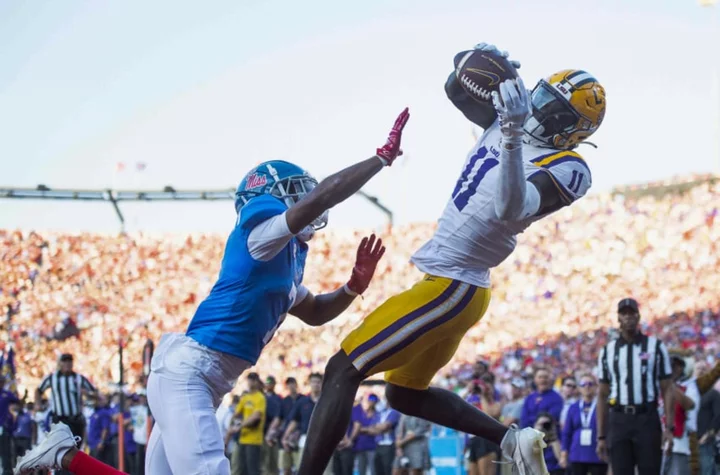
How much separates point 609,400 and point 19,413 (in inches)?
484

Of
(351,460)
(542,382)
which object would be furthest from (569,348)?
(542,382)

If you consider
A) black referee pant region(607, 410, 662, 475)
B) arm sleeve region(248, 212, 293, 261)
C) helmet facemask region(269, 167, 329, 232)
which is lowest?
black referee pant region(607, 410, 662, 475)

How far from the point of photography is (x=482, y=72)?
16.7ft

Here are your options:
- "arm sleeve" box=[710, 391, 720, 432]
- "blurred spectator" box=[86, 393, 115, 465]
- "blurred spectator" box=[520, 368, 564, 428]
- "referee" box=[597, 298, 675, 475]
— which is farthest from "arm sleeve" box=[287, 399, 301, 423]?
"referee" box=[597, 298, 675, 475]

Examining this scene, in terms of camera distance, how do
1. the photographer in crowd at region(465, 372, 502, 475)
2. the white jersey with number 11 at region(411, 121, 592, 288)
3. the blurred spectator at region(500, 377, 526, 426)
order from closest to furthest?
1. the white jersey with number 11 at region(411, 121, 592, 288)
2. the photographer in crowd at region(465, 372, 502, 475)
3. the blurred spectator at region(500, 377, 526, 426)

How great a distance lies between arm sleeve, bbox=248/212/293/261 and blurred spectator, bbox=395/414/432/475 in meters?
9.46

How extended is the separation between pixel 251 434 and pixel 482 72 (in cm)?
1106

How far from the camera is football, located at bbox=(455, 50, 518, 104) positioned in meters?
5.06

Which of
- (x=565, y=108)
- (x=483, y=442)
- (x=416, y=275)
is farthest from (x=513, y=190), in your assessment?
(x=416, y=275)

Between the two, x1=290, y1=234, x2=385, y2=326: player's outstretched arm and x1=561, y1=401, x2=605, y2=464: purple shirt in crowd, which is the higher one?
x1=290, y1=234, x2=385, y2=326: player's outstretched arm

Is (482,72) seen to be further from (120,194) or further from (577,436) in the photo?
(120,194)

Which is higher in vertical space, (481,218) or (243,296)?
(481,218)

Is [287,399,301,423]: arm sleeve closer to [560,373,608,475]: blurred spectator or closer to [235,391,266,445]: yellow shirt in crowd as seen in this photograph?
[235,391,266,445]: yellow shirt in crowd

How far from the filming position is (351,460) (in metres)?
14.7
